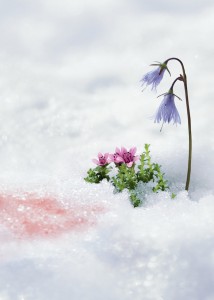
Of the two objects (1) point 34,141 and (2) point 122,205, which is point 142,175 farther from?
(1) point 34,141

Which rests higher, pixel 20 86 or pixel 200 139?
pixel 20 86


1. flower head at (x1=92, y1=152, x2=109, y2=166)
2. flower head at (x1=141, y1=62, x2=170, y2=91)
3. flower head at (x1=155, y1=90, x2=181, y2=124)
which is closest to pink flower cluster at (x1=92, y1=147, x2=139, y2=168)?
flower head at (x1=92, y1=152, x2=109, y2=166)

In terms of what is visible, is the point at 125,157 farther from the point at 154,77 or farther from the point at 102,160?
the point at 154,77

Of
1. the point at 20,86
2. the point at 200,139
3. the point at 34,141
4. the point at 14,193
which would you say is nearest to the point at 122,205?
the point at 14,193

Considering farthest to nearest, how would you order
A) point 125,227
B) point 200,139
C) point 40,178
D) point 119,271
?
1. point 200,139
2. point 40,178
3. point 125,227
4. point 119,271

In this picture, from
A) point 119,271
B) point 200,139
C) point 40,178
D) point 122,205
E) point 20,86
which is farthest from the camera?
point 20,86

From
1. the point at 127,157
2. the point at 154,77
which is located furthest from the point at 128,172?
the point at 154,77

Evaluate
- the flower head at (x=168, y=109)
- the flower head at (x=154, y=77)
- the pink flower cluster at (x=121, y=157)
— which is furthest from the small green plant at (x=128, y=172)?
the flower head at (x=154, y=77)

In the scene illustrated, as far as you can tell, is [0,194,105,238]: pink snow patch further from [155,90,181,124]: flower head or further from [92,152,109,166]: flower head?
[155,90,181,124]: flower head
